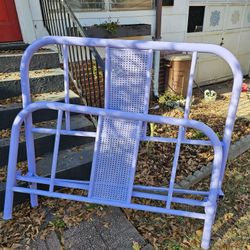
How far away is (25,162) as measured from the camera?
267 cm

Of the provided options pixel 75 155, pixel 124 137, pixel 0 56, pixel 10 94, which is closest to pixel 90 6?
pixel 0 56

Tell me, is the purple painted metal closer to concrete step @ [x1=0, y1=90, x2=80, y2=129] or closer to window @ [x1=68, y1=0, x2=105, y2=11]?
concrete step @ [x1=0, y1=90, x2=80, y2=129]

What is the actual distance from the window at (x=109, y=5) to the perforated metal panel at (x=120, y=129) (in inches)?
122

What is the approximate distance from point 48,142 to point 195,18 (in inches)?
205

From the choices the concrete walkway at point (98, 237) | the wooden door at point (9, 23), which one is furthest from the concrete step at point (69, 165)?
the wooden door at point (9, 23)

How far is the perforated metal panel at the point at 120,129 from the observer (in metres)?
1.84

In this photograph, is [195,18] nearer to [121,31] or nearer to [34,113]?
[121,31]

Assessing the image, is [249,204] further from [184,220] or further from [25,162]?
[25,162]

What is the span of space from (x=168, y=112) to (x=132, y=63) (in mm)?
3126

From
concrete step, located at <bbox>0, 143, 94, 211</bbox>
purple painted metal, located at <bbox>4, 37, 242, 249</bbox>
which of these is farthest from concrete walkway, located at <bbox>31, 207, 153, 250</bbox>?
concrete step, located at <bbox>0, 143, 94, 211</bbox>

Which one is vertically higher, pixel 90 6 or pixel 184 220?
pixel 90 6

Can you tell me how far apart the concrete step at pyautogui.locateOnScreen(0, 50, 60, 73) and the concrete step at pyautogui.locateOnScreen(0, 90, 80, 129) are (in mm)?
565

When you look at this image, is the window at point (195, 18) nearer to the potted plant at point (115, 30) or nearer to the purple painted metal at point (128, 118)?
the potted plant at point (115, 30)

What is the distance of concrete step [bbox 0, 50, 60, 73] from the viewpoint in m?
3.36
